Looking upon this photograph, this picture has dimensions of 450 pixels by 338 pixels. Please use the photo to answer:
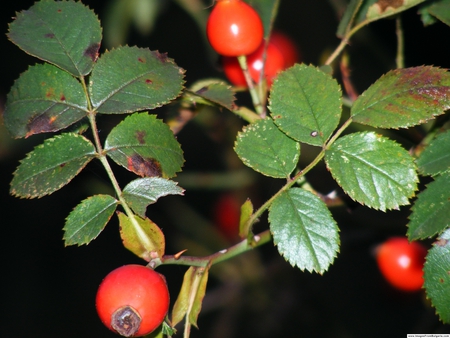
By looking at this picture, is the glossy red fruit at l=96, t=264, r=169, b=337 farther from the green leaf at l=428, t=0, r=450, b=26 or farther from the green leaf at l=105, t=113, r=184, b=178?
the green leaf at l=428, t=0, r=450, b=26

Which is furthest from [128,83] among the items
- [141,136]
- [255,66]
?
[255,66]

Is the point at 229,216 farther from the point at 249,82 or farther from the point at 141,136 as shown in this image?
the point at 141,136

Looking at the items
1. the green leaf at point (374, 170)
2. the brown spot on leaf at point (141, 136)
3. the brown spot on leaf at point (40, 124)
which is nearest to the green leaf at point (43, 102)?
the brown spot on leaf at point (40, 124)

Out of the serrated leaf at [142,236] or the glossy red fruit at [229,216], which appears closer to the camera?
the serrated leaf at [142,236]

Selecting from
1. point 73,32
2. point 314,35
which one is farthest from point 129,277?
point 314,35

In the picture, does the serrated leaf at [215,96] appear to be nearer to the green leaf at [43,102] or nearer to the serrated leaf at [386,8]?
the green leaf at [43,102]
